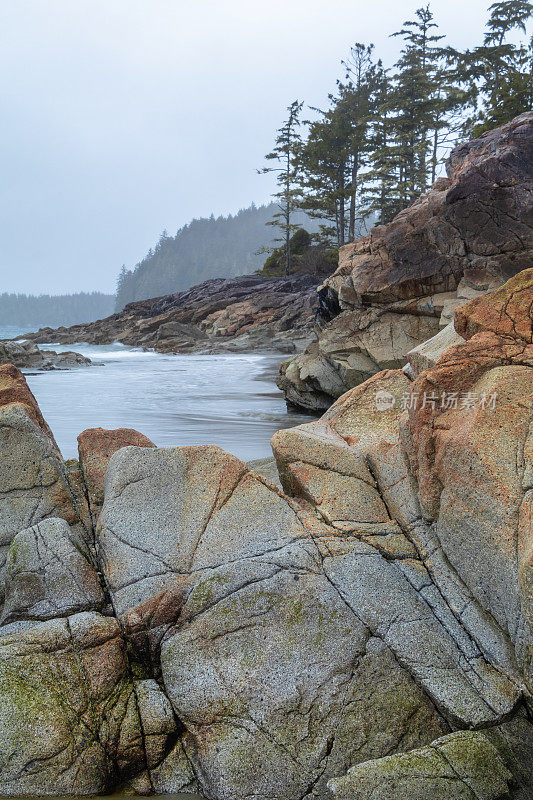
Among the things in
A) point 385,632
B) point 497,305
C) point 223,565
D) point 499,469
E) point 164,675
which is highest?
point 497,305

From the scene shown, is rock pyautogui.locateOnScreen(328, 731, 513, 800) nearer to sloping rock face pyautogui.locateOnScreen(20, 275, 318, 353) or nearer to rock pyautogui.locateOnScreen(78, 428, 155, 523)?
rock pyautogui.locateOnScreen(78, 428, 155, 523)

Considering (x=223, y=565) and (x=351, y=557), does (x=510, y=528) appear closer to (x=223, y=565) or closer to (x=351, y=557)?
(x=351, y=557)

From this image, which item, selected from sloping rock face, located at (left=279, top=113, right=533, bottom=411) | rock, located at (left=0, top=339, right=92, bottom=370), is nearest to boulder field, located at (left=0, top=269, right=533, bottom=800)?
sloping rock face, located at (left=279, top=113, right=533, bottom=411)

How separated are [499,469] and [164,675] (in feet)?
8.48

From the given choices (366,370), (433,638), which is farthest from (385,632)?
(366,370)

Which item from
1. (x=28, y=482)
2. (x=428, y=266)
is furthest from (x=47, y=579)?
(x=428, y=266)

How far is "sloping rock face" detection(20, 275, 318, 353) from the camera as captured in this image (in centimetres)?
3412

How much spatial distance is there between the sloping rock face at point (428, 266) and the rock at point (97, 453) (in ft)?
27.3

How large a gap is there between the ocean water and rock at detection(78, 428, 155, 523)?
3.95 m

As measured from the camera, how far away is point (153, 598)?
3.80 meters

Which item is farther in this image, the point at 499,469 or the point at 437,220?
the point at 437,220

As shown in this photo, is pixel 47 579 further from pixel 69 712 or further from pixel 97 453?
pixel 97 453

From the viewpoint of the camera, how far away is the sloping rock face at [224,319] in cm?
3412

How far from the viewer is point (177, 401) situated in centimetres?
1952
